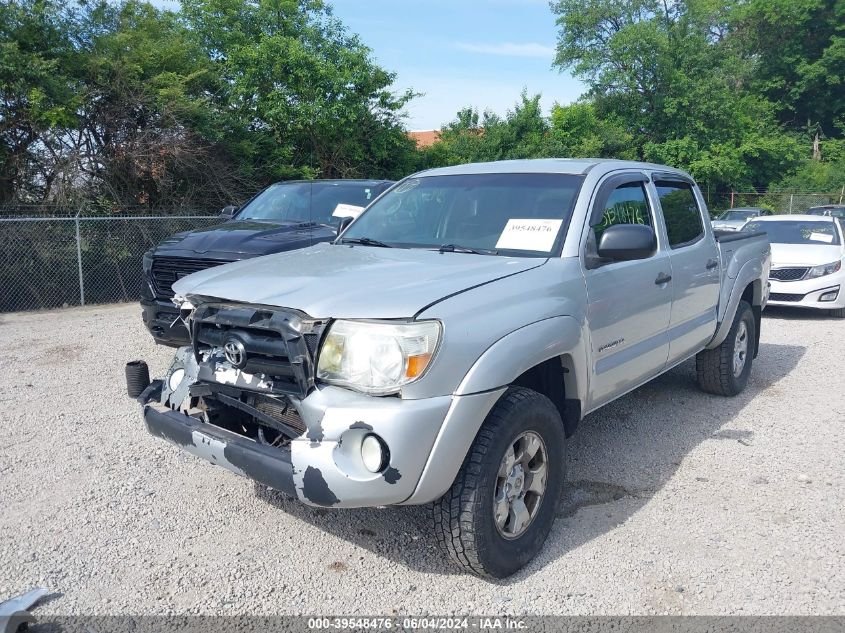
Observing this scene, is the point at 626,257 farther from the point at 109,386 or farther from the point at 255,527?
the point at 109,386

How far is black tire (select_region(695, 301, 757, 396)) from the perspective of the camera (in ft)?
19.1

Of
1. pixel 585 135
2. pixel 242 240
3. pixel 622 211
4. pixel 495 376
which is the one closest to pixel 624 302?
pixel 622 211

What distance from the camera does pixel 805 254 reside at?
1034 cm

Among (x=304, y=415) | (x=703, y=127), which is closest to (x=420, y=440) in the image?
(x=304, y=415)

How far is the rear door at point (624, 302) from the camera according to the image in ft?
12.5

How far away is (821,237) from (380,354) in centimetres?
1042

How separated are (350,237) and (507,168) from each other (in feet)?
3.66

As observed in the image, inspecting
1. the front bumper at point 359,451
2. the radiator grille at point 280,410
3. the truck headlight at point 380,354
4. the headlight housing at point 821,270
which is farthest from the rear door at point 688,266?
the headlight housing at point 821,270

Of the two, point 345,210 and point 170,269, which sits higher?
point 345,210

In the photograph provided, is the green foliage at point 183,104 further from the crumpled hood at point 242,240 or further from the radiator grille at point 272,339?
the radiator grille at point 272,339

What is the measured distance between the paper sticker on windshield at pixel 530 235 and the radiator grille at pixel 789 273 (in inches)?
305

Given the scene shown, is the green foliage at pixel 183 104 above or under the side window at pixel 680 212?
above

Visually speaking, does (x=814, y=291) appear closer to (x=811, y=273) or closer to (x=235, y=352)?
(x=811, y=273)

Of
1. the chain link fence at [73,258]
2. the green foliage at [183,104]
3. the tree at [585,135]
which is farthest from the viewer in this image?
the tree at [585,135]
